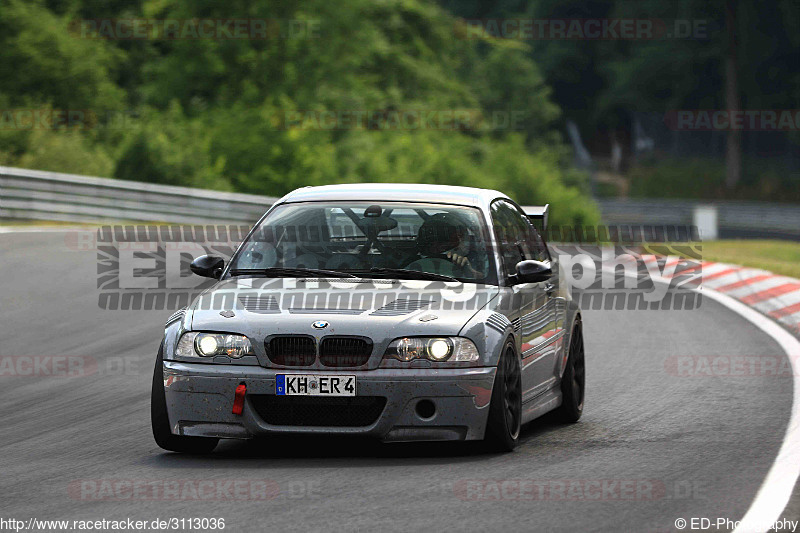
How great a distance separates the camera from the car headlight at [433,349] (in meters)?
7.70

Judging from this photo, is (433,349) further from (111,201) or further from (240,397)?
(111,201)

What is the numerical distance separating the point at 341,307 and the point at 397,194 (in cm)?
153

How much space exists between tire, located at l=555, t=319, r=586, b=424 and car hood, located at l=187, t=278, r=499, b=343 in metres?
1.43

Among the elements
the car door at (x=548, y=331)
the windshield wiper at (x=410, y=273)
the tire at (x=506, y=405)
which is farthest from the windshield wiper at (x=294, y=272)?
the car door at (x=548, y=331)

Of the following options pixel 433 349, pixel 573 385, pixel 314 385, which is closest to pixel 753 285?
pixel 573 385

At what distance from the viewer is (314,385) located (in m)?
7.68

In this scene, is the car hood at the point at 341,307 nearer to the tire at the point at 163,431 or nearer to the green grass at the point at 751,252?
the tire at the point at 163,431

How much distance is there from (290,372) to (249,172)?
34430mm

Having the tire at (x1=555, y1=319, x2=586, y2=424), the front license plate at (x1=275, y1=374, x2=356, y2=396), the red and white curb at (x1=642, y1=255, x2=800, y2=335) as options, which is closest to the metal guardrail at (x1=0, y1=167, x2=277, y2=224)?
the red and white curb at (x1=642, y1=255, x2=800, y2=335)

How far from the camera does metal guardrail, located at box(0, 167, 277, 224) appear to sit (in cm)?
2870

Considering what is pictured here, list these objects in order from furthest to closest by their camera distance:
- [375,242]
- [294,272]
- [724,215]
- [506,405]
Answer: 1. [724,215]
2. [375,242]
3. [294,272]
4. [506,405]

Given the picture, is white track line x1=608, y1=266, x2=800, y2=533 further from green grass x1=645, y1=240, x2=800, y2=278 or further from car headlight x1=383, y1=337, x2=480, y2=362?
green grass x1=645, y1=240, x2=800, y2=278

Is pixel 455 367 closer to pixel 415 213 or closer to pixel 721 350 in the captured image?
pixel 415 213

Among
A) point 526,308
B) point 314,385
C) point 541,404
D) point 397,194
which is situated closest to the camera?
point 314,385
